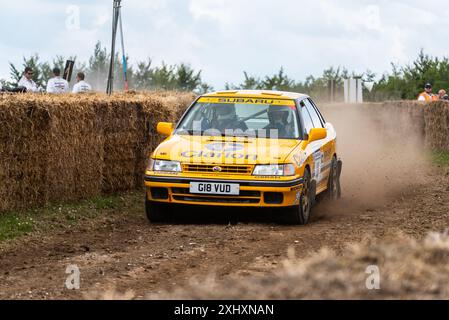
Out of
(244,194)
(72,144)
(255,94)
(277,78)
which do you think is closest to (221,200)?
(244,194)

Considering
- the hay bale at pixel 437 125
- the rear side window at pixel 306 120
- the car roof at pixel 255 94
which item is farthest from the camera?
the hay bale at pixel 437 125

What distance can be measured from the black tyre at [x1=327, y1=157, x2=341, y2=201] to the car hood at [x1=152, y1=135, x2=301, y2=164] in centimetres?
226

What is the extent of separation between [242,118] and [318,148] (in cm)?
110

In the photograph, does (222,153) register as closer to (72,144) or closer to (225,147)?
(225,147)

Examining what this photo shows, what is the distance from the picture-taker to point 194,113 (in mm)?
13156

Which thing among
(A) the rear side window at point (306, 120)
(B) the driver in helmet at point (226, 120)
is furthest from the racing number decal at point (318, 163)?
(B) the driver in helmet at point (226, 120)

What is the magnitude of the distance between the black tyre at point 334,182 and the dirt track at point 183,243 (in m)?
0.20

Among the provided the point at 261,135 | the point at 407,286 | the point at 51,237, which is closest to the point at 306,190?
the point at 261,135

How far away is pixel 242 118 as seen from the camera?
42.5 feet

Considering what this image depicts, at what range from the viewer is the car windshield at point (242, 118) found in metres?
12.7

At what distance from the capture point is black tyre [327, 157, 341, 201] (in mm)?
14609

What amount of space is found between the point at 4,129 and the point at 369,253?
5719 millimetres

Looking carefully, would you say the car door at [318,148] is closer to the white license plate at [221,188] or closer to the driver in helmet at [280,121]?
the driver in helmet at [280,121]

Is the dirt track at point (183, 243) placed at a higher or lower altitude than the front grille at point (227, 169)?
lower
